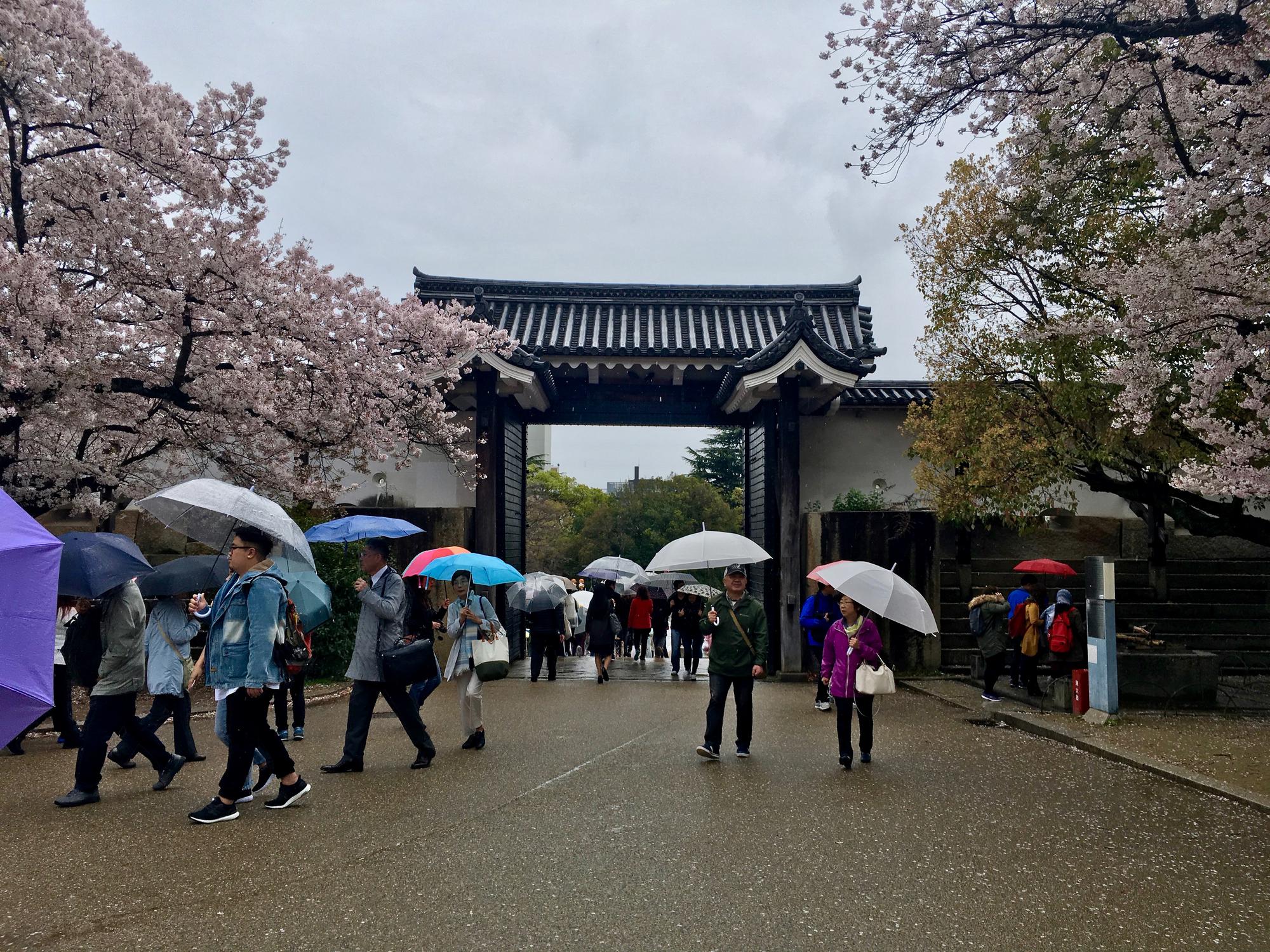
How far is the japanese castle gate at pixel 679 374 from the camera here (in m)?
15.3

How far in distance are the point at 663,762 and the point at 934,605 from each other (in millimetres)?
8572

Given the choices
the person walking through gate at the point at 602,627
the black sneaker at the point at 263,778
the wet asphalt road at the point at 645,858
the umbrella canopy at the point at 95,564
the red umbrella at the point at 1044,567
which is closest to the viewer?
the wet asphalt road at the point at 645,858

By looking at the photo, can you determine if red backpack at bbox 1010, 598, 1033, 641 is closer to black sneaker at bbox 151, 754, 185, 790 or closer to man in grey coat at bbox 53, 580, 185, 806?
black sneaker at bbox 151, 754, 185, 790

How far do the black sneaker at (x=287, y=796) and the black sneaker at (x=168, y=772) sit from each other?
3.51 feet

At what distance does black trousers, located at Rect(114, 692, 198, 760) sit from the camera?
7.19 metres

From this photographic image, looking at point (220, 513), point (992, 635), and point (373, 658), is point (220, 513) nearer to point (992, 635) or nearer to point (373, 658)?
point (373, 658)

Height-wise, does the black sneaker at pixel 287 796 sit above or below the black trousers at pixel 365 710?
below

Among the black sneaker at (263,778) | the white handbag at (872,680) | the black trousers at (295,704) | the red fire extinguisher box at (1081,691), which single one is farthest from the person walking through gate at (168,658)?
the red fire extinguisher box at (1081,691)

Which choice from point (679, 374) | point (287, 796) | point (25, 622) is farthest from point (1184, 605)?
point (25, 622)

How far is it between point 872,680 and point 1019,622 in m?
5.24

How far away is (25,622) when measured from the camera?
2.98m

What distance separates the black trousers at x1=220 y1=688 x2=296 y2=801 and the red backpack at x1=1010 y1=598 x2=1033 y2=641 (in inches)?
364

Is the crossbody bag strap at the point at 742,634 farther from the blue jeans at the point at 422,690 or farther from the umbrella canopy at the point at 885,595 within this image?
the blue jeans at the point at 422,690

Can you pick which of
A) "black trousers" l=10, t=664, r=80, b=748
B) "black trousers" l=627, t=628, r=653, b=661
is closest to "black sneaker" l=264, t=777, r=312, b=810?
"black trousers" l=10, t=664, r=80, b=748
